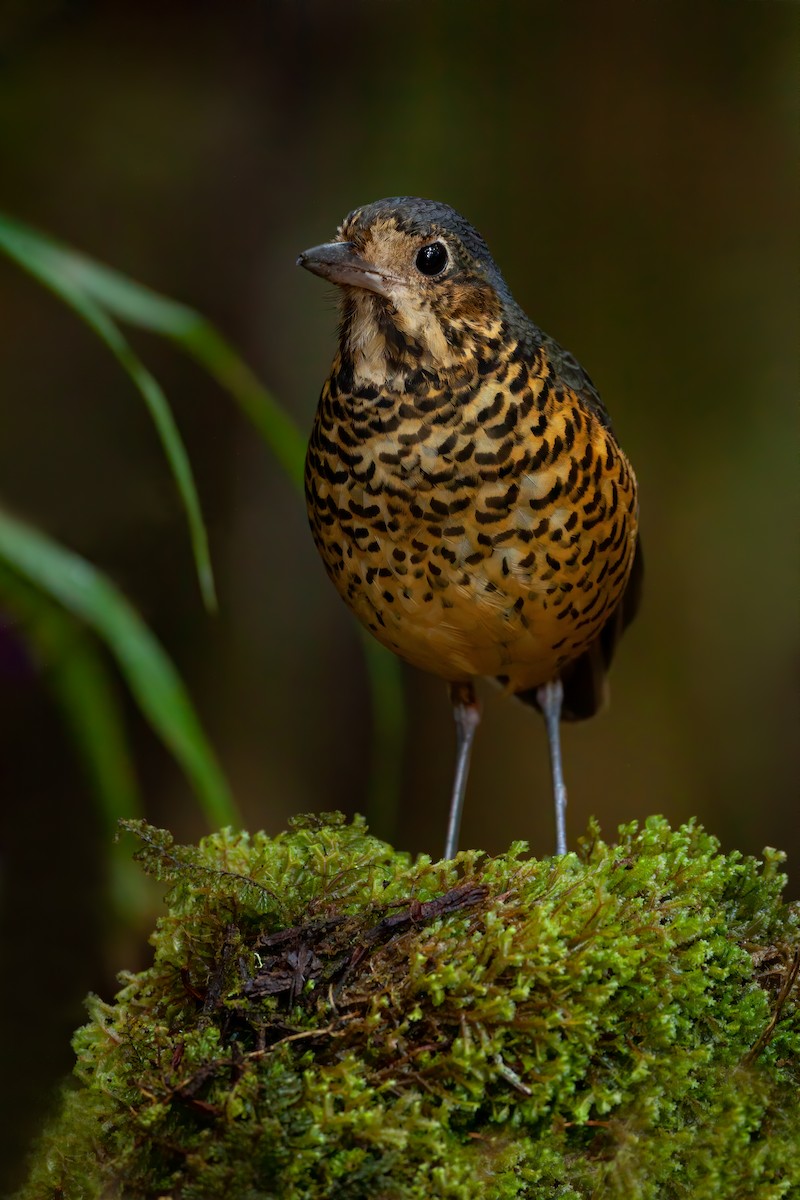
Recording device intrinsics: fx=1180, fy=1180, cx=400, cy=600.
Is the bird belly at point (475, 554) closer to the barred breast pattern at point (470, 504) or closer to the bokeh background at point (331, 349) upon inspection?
the barred breast pattern at point (470, 504)

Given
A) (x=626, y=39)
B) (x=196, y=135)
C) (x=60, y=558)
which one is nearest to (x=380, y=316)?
(x=60, y=558)

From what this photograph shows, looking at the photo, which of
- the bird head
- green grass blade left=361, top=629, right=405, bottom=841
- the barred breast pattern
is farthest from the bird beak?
green grass blade left=361, top=629, right=405, bottom=841

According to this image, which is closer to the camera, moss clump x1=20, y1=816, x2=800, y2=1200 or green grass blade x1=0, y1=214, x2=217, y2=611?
moss clump x1=20, y1=816, x2=800, y2=1200

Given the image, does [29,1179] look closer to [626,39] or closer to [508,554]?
[508,554]

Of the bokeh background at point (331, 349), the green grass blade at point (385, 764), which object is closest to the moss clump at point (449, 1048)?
the bokeh background at point (331, 349)

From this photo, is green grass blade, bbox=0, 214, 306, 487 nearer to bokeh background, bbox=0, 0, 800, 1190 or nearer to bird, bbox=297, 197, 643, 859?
bird, bbox=297, 197, 643, 859

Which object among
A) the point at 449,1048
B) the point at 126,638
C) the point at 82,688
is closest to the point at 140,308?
the point at 126,638
